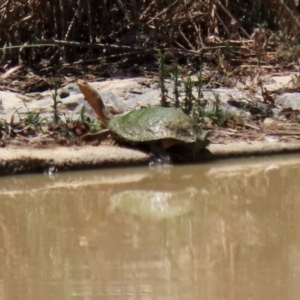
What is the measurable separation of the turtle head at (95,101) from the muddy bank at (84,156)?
0.47 metres

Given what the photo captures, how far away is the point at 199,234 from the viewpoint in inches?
173

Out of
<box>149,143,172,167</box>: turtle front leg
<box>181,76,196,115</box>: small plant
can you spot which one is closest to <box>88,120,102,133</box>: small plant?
<box>149,143,172,167</box>: turtle front leg

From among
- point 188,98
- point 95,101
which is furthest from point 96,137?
point 188,98

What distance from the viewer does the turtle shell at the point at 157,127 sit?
6.26 metres

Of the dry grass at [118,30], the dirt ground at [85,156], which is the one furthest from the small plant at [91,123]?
the dry grass at [118,30]

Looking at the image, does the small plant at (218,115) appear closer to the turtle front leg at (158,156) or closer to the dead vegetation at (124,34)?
the turtle front leg at (158,156)

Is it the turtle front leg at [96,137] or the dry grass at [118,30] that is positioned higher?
the dry grass at [118,30]

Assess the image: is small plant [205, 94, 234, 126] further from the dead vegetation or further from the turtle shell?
the dead vegetation

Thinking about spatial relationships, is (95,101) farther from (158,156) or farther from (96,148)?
(158,156)

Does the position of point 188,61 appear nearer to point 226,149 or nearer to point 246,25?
point 246,25

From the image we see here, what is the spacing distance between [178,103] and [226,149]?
0.82 meters

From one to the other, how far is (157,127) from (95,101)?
683mm

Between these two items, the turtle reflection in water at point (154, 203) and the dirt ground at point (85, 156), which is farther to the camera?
the dirt ground at point (85, 156)

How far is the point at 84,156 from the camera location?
20.0ft
